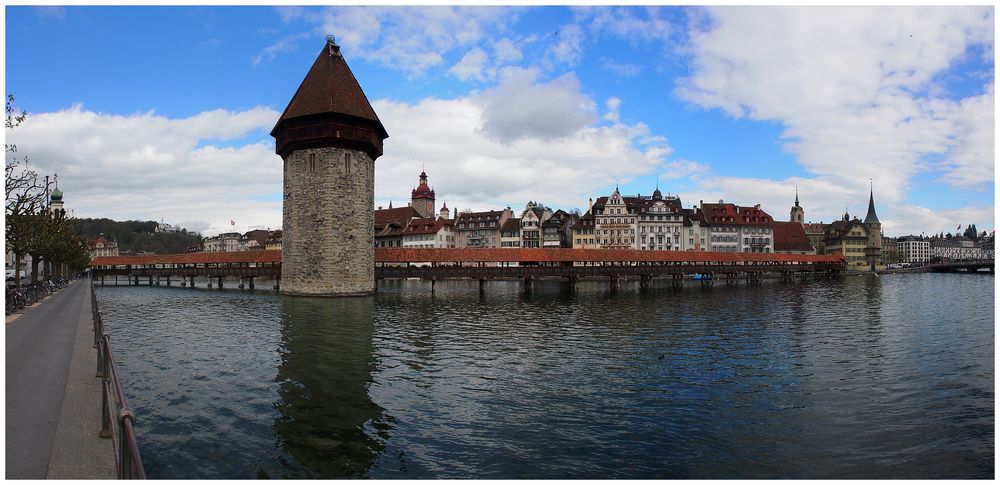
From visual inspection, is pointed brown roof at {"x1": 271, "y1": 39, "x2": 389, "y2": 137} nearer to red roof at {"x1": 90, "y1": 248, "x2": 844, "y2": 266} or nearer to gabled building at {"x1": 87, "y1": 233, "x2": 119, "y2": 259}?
red roof at {"x1": 90, "y1": 248, "x2": 844, "y2": 266}

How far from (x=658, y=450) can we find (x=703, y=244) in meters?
79.8

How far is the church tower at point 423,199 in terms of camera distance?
358ft

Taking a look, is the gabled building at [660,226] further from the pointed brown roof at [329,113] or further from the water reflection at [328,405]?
the water reflection at [328,405]

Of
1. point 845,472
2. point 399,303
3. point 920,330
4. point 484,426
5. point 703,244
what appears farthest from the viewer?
point 703,244

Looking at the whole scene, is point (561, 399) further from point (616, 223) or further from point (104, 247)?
point (104, 247)

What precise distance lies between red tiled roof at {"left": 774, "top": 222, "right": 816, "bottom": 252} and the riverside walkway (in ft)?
302

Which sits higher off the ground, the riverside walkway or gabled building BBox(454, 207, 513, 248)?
gabled building BBox(454, 207, 513, 248)

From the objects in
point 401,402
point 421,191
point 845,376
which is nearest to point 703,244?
point 421,191

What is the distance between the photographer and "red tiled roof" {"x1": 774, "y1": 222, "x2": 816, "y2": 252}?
9069cm

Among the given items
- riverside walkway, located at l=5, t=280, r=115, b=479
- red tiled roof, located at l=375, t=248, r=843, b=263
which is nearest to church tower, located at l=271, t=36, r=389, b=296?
red tiled roof, located at l=375, t=248, r=843, b=263

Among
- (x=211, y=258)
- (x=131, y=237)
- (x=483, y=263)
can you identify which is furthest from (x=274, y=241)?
(x=483, y=263)

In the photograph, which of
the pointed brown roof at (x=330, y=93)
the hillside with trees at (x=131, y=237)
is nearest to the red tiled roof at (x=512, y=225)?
the pointed brown roof at (x=330, y=93)

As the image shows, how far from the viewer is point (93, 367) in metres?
10.7

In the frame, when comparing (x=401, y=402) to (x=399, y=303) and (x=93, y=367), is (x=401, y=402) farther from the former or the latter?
(x=399, y=303)
